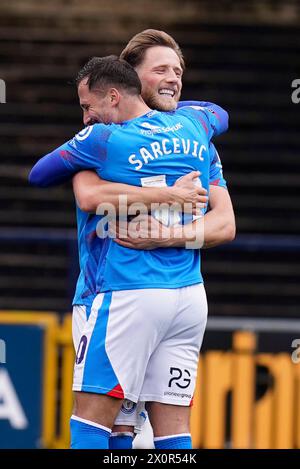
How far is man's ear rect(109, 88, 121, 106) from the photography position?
172 inches

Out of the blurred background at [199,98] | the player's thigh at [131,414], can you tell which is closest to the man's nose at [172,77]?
the player's thigh at [131,414]

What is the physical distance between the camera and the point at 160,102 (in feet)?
15.1

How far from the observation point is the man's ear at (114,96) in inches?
172

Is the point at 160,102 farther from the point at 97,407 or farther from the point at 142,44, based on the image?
the point at 97,407

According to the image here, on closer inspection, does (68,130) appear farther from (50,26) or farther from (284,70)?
(284,70)

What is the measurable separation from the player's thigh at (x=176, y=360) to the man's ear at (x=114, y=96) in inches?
31.2

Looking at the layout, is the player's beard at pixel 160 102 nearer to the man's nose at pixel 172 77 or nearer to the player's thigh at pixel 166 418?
the man's nose at pixel 172 77

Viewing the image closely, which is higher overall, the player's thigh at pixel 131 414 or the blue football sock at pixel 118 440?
the player's thigh at pixel 131 414

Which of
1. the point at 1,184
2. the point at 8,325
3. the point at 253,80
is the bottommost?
the point at 8,325
